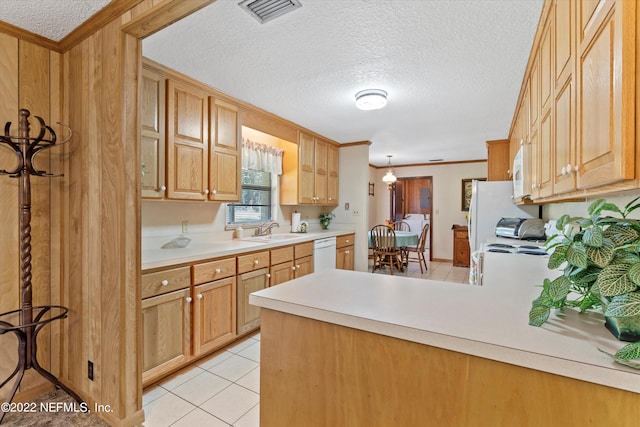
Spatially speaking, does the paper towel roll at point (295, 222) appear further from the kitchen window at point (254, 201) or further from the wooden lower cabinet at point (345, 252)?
the wooden lower cabinet at point (345, 252)

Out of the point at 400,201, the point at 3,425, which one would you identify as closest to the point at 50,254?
the point at 3,425

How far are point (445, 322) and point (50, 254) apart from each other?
7.75 feet

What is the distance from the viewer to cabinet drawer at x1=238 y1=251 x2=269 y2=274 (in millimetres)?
2623

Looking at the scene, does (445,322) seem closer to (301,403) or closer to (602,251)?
(602,251)

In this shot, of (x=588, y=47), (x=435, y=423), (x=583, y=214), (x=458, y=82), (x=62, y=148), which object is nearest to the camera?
(x=435, y=423)

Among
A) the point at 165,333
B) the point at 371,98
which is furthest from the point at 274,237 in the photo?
the point at 371,98

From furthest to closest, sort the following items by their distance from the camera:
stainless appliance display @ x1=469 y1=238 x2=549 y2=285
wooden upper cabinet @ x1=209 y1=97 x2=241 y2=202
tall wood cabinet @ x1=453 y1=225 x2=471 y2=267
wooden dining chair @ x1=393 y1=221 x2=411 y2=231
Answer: wooden dining chair @ x1=393 y1=221 x2=411 y2=231, tall wood cabinet @ x1=453 y1=225 x2=471 y2=267, wooden upper cabinet @ x1=209 y1=97 x2=241 y2=202, stainless appliance display @ x1=469 y1=238 x2=549 y2=285

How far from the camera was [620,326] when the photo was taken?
2.36 feet

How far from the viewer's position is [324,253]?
12.7 ft

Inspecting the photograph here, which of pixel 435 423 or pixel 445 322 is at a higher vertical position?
pixel 445 322

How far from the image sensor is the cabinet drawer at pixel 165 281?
6.29 ft

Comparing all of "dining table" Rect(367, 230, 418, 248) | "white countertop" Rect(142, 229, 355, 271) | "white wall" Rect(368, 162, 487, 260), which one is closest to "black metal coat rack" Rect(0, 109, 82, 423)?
"white countertop" Rect(142, 229, 355, 271)

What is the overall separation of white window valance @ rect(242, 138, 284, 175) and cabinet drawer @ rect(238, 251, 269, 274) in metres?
1.19

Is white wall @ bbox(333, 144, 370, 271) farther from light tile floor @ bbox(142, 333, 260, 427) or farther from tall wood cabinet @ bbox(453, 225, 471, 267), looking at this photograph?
light tile floor @ bbox(142, 333, 260, 427)
